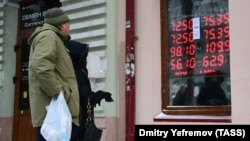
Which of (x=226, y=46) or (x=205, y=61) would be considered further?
(x=205, y=61)

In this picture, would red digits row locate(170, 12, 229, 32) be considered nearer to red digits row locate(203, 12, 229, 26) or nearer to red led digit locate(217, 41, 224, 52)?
red digits row locate(203, 12, 229, 26)

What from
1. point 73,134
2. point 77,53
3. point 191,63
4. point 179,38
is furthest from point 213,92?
point 73,134

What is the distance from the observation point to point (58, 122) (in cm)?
391

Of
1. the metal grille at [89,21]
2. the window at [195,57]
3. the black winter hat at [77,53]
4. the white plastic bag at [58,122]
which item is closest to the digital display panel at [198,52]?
the window at [195,57]

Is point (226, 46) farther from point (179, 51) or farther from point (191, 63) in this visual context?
point (179, 51)

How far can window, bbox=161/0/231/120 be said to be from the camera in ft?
17.8

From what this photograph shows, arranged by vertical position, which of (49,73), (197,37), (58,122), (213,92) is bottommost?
(58,122)

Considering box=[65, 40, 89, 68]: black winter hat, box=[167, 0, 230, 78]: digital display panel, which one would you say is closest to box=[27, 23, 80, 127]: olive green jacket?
box=[65, 40, 89, 68]: black winter hat

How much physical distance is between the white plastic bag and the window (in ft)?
6.97

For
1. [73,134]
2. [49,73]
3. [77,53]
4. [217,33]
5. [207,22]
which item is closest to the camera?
[49,73]

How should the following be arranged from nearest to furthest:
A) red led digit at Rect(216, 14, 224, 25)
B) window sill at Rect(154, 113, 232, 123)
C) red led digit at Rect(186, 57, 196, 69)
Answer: window sill at Rect(154, 113, 232, 123), red led digit at Rect(216, 14, 224, 25), red led digit at Rect(186, 57, 196, 69)

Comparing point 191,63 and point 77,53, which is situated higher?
point 77,53

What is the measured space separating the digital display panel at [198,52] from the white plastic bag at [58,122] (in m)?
2.20

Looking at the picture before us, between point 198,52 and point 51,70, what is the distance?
7.82 ft
